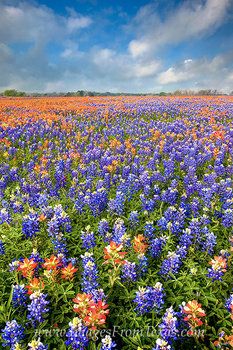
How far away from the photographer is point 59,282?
11.7 feet

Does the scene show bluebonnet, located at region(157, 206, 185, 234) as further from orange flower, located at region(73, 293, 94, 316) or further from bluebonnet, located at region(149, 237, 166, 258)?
orange flower, located at region(73, 293, 94, 316)

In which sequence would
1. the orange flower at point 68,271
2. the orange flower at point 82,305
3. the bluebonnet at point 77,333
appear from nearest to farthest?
the bluebonnet at point 77,333, the orange flower at point 82,305, the orange flower at point 68,271

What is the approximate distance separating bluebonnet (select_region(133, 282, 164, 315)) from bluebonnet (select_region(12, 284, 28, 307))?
121 centimetres

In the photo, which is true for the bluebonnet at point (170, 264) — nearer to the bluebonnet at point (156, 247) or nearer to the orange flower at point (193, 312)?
the bluebonnet at point (156, 247)

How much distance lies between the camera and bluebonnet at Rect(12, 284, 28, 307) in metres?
3.13

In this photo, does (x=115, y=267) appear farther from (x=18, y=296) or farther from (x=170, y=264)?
(x=18, y=296)

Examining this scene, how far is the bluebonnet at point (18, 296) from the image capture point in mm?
3133

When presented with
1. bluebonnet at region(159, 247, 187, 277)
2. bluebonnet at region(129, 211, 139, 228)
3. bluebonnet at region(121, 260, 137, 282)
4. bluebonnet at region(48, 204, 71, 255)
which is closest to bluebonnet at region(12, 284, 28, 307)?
bluebonnet at region(48, 204, 71, 255)

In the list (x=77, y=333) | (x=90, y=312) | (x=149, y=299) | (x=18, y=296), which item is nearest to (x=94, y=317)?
(x=90, y=312)

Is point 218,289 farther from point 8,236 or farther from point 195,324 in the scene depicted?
point 8,236

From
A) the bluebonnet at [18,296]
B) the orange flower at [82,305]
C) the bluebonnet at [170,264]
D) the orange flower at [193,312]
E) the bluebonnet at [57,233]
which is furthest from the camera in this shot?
the bluebonnet at [57,233]

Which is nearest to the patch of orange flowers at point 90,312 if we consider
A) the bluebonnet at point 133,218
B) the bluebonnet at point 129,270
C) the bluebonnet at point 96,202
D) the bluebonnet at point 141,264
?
the bluebonnet at point 129,270

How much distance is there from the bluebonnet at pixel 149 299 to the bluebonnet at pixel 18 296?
1212 millimetres

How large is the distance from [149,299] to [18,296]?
1400 millimetres
